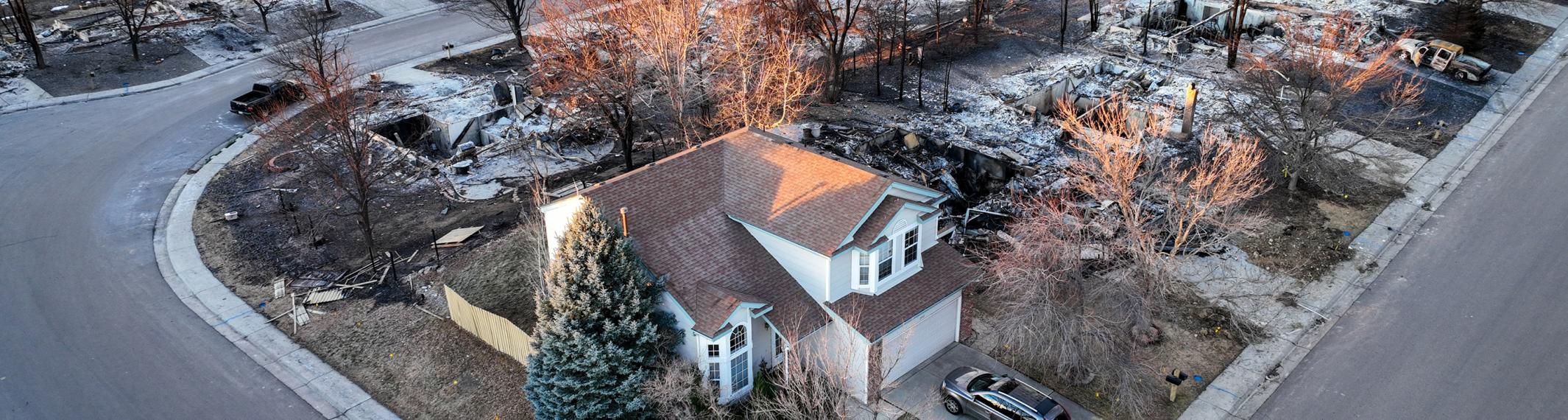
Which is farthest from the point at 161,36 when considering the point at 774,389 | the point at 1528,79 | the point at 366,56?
the point at 1528,79

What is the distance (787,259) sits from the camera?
24.7 meters

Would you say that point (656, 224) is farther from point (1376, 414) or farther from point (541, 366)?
point (1376, 414)

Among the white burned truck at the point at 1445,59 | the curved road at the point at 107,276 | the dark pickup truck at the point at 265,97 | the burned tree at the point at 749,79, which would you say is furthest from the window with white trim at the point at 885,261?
the white burned truck at the point at 1445,59

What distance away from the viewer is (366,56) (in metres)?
49.6

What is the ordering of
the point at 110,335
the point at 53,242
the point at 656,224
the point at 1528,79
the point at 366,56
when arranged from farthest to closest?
the point at 366,56
the point at 1528,79
the point at 53,242
the point at 110,335
the point at 656,224

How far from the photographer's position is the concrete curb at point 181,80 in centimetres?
4312

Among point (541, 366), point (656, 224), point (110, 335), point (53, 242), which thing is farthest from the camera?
point (53, 242)

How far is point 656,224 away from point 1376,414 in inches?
689

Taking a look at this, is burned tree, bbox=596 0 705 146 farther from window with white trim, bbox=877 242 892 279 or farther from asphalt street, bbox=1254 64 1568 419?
asphalt street, bbox=1254 64 1568 419

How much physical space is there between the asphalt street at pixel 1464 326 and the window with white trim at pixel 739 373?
12252 mm

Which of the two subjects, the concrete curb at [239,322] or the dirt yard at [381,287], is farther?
the dirt yard at [381,287]

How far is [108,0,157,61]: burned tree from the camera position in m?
47.7

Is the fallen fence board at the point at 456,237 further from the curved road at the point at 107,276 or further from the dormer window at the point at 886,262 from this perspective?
the dormer window at the point at 886,262

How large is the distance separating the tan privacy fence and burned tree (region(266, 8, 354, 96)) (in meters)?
8.34
